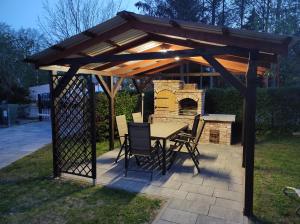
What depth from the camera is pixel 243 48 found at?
327 cm

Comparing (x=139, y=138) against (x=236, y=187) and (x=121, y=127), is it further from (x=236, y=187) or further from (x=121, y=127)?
(x=236, y=187)

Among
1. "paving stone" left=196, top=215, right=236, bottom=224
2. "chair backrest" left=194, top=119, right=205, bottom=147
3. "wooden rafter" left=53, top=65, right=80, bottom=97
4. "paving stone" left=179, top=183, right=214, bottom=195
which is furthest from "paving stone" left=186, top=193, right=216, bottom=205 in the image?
"wooden rafter" left=53, top=65, right=80, bottom=97

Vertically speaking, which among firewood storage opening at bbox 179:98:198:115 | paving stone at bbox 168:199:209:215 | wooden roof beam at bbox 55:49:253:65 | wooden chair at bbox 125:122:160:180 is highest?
wooden roof beam at bbox 55:49:253:65

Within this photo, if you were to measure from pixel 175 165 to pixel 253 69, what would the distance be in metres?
2.87

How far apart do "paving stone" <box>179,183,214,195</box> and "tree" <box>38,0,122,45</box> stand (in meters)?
10.9

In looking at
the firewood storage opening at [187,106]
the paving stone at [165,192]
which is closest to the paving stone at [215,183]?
the paving stone at [165,192]

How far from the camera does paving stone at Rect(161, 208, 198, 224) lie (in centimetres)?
306

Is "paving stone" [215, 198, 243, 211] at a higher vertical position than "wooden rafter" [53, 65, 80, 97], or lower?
lower

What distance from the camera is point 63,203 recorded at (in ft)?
11.8

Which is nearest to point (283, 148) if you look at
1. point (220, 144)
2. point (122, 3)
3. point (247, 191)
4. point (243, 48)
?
point (220, 144)

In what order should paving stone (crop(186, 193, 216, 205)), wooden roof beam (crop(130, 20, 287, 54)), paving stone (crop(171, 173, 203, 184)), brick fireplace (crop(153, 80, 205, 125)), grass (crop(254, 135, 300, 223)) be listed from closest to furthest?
wooden roof beam (crop(130, 20, 287, 54))
grass (crop(254, 135, 300, 223))
paving stone (crop(186, 193, 216, 205))
paving stone (crop(171, 173, 203, 184))
brick fireplace (crop(153, 80, 205, 125))

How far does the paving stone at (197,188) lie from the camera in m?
3.94

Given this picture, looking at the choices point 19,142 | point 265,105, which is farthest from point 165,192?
point 265,105

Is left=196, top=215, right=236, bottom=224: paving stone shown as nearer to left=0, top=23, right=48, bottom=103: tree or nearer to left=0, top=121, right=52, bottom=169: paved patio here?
left=0, top=121, right=52, bottom=169: paved patio
